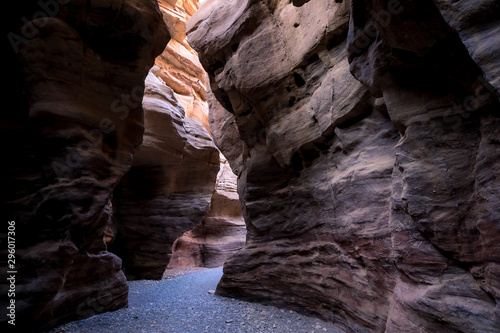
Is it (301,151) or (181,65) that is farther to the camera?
(181,65)

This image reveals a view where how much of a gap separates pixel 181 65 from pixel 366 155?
23.2m

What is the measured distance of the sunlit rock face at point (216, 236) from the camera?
17.9m

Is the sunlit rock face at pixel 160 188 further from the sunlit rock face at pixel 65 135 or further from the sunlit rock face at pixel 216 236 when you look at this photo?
the sunlit rock face at pixel 216 236

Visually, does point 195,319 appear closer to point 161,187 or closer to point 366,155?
point 366,155

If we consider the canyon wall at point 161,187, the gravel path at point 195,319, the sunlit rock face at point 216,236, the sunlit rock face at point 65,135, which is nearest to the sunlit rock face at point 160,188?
the canyon wall at point 161,187

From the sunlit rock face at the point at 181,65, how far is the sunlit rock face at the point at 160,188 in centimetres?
1107

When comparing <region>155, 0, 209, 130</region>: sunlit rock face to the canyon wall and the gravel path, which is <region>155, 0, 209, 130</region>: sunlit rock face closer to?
the canyon wall

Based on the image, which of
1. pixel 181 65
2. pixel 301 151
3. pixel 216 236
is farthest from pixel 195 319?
pixel 181 65

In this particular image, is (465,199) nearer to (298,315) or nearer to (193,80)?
(298,315)

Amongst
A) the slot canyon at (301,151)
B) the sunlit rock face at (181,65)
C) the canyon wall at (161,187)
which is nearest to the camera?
the slot canyon at (301,151)

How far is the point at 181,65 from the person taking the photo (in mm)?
24703

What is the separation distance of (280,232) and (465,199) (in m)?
5.06

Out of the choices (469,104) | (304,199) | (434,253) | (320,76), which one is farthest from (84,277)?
(469,104)

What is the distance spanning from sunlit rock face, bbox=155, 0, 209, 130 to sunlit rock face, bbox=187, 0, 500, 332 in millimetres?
14421
